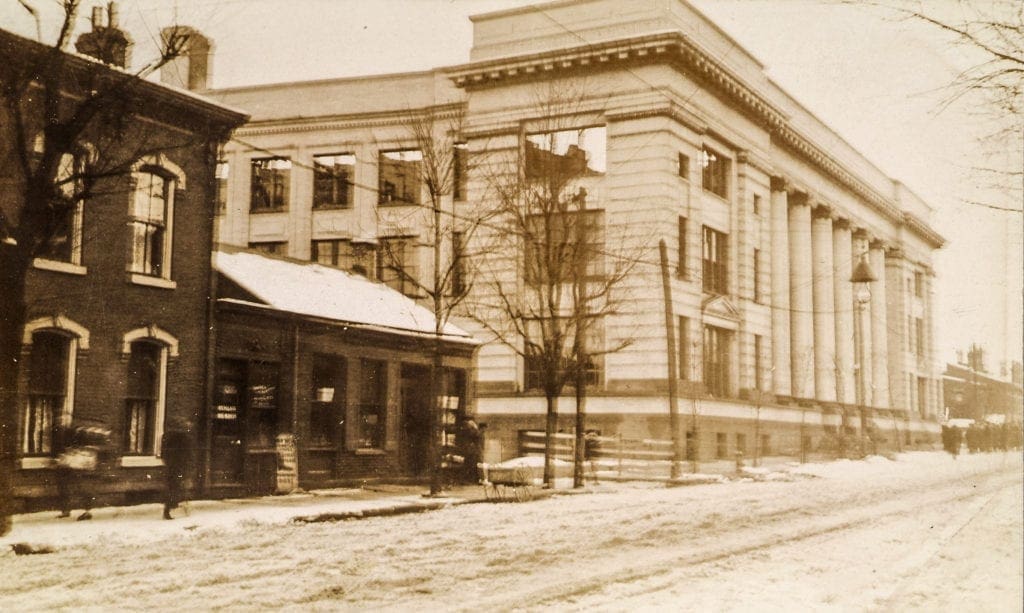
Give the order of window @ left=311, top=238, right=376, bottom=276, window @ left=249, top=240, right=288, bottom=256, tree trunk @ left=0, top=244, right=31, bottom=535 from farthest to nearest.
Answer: window @ left=311, top=238, right=376, bottom=276, window @ left=249, top=240, right=288, bottom=256, tree trunk @ left=0, top=244, right=31, bottom=535

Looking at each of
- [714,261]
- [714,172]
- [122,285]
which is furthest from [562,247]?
[122,285]

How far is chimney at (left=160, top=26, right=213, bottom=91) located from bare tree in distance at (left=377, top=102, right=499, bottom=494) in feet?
12.0

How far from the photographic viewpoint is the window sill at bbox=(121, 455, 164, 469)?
40.8ft

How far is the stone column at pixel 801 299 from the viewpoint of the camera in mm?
36312

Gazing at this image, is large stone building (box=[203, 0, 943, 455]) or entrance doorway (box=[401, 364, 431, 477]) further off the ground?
large stone building (box=[203, 0, 943, 455])

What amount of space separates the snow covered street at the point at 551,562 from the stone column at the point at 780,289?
640 inches

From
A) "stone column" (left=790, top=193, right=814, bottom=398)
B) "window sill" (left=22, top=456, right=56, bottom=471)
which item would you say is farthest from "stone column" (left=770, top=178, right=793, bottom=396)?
"window sill" (left=22, top=456, right=56, bottom=471)

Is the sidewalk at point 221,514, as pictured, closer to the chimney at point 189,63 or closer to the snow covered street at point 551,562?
the snow covered street at point 551,562

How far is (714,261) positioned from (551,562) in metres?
13.2

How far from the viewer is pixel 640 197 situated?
63.7 ft

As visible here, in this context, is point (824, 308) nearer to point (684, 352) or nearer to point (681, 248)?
point (684, 352)

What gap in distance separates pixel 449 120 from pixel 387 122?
2.49m

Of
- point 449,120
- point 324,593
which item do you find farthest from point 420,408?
point 324,593

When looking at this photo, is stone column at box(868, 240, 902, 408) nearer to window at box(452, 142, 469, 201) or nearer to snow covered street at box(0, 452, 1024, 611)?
snow covered street at box(0, 452, 1024, 611)
